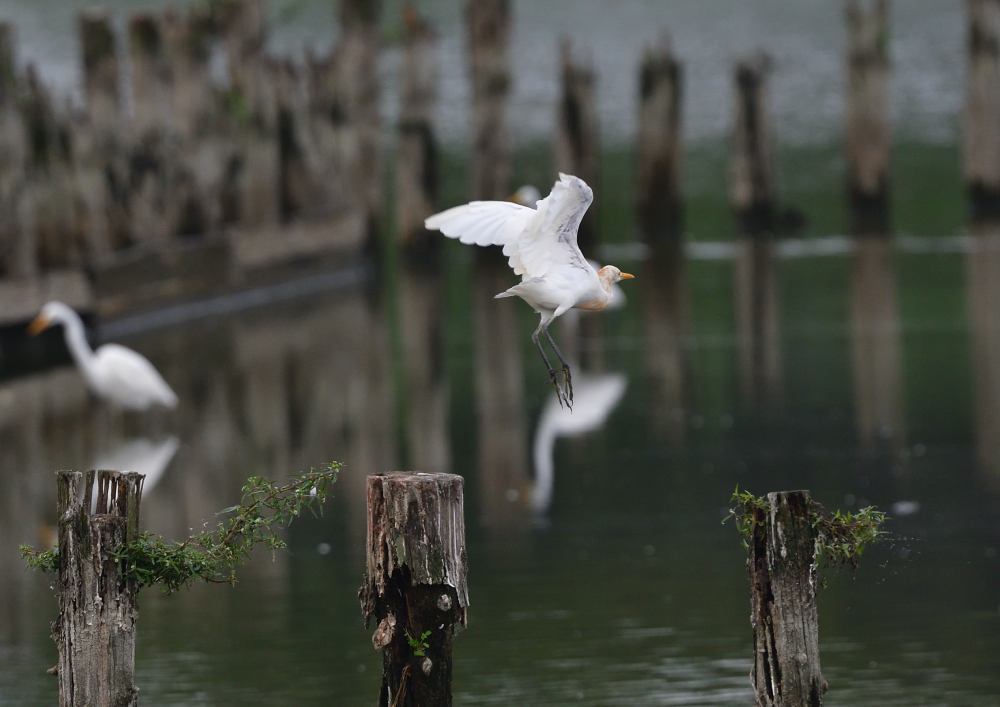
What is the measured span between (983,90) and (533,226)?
23.4 m

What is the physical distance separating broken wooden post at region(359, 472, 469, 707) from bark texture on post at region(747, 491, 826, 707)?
1.02 metres

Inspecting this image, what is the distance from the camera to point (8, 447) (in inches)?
596

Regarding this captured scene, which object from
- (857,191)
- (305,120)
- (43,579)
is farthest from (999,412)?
(857,191)

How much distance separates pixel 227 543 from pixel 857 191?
25.0 metres

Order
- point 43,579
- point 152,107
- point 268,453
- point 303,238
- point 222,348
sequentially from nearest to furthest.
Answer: point 43,579
point 268,453
point 222,348
point 152,107
point 303,238

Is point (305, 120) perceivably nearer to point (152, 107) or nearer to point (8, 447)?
Result: point (152, 107)

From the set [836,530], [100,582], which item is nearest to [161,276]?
[100,582]

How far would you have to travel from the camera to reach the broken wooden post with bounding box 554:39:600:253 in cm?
2961

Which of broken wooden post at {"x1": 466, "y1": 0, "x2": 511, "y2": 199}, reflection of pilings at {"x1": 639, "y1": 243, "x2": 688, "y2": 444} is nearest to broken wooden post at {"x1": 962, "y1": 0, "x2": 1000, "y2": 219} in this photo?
reflection of pilings at {"x1": 639, "y1": 243, "x2": 688, "y2": 444}

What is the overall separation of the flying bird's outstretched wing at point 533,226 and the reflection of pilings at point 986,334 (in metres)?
5.37

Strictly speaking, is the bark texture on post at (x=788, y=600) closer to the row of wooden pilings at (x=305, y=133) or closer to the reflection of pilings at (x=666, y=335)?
the reflection of pilings at (x=666, y=335)

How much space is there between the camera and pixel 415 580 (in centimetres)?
676

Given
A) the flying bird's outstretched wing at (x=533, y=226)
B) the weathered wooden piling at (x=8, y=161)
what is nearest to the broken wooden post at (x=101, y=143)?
the weathered wooden piling at (x=8, y=161)

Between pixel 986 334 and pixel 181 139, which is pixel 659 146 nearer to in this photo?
pixel 181 139
